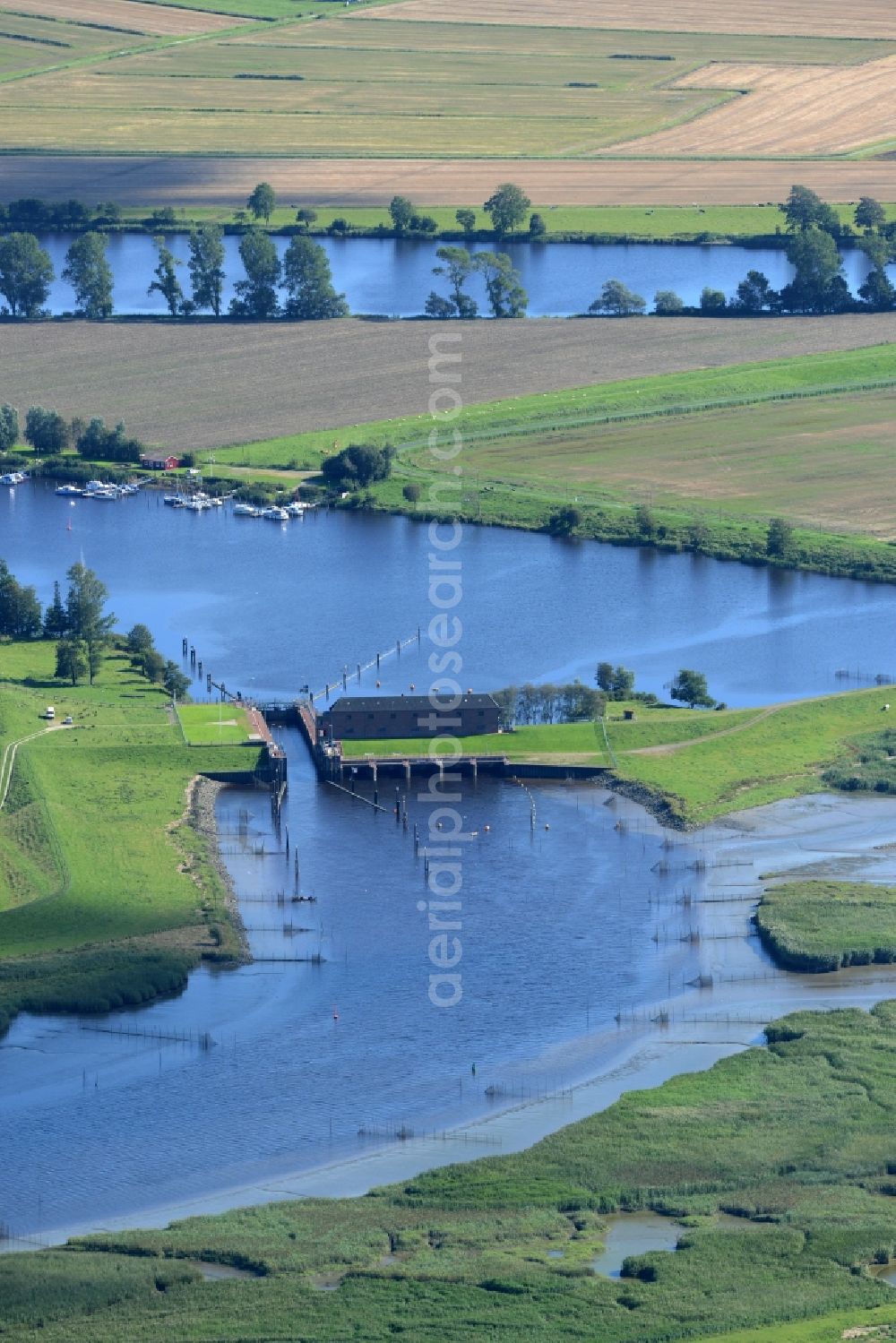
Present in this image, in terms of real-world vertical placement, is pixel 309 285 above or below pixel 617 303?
above

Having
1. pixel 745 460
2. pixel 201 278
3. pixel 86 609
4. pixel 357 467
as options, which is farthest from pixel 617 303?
pixel 86 609

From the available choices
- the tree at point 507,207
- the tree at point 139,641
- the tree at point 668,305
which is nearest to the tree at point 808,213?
the tree at point 668,305

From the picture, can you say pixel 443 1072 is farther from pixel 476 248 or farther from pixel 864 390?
pixel 476 248

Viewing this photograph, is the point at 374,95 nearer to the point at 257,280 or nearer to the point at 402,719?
the point at 257,280

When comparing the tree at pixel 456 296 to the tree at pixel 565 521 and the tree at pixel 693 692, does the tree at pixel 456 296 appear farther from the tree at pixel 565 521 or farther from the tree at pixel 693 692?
the tree at pixel 693 692

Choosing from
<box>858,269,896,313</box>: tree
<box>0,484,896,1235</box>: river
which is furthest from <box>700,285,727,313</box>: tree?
<box>0,484,896,1235</box>: river

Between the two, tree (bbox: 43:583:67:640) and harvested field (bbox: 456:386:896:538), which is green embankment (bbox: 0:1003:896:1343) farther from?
harvested field (bbox: 456:386:896:538)

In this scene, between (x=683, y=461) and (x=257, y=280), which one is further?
(x=257, y=280)
